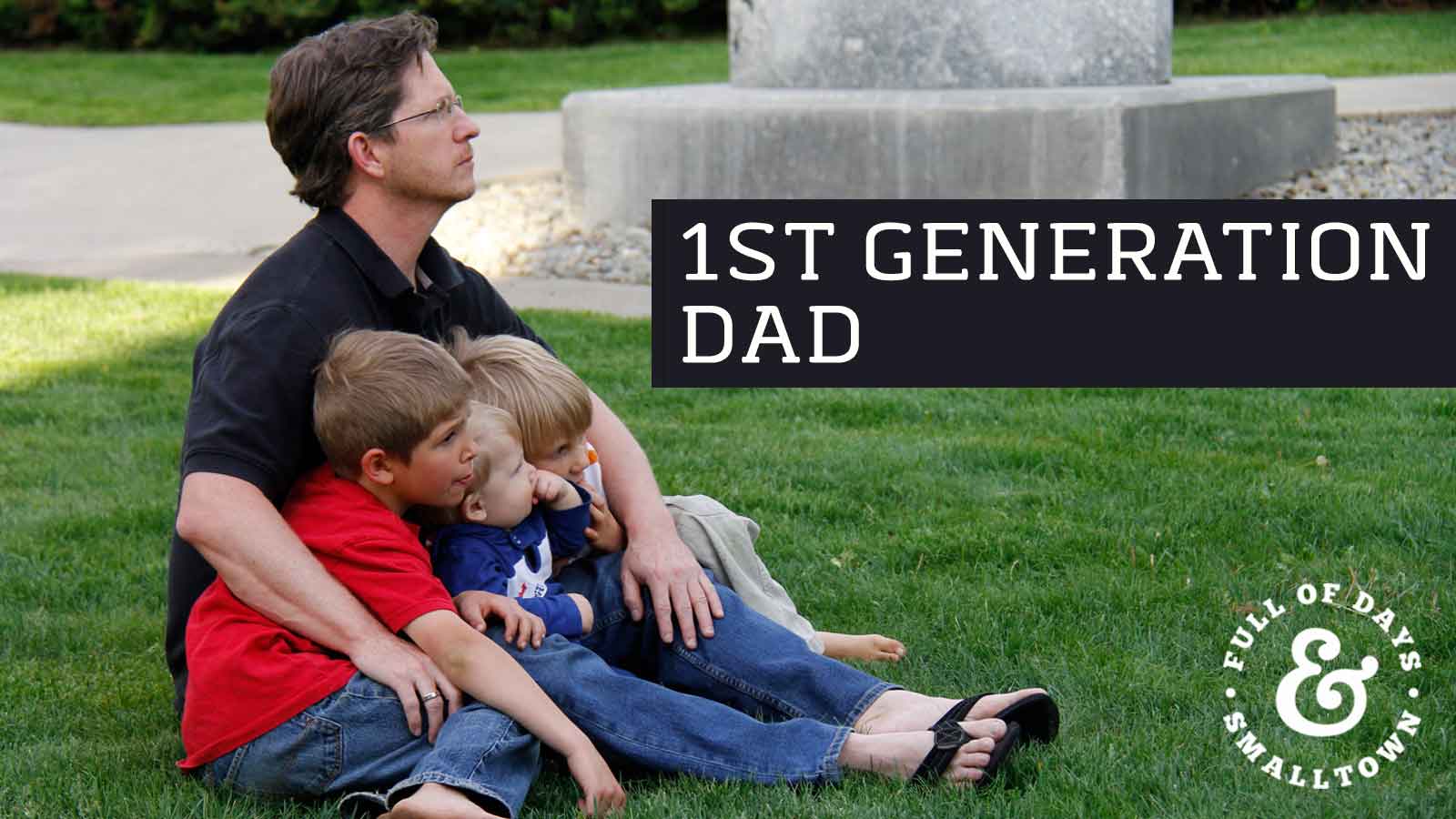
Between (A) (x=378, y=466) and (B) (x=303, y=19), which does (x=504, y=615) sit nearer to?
(A) (x=378, y=466)

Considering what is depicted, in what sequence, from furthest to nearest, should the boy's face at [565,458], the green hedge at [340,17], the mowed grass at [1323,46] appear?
the green hedge at [340,17] → the mowed grass at [1323,46] → the boy's face at [565,458]

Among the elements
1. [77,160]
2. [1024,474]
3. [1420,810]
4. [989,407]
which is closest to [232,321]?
[1420,810]

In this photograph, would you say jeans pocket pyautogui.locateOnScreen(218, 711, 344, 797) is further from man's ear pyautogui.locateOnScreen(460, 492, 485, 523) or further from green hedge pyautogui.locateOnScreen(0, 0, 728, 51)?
green hedge pyautogui.locateOnScreen(0, 0, 728, 51)

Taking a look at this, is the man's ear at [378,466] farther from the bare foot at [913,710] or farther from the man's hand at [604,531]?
the bare foot at [913,710]

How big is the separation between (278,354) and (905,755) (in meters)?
1.24

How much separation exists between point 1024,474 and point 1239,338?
4.92 feet

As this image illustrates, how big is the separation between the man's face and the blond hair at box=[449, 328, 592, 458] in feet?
0.94

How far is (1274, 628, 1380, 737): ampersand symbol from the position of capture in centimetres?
329

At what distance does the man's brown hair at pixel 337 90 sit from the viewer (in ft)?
10.5

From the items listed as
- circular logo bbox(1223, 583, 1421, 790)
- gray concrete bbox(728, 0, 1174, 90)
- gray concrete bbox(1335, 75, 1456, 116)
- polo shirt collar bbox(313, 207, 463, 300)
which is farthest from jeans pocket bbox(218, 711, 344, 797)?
gray concrete bbox(1335, 75, 1456, 116)

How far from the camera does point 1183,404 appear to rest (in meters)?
5.89

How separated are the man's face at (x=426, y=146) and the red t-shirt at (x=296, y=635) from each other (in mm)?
572

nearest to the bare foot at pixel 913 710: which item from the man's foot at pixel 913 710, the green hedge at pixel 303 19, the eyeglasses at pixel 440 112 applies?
the man's foot at pixel 913 710

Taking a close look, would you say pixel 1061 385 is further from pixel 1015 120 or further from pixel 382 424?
pixel 382 424
